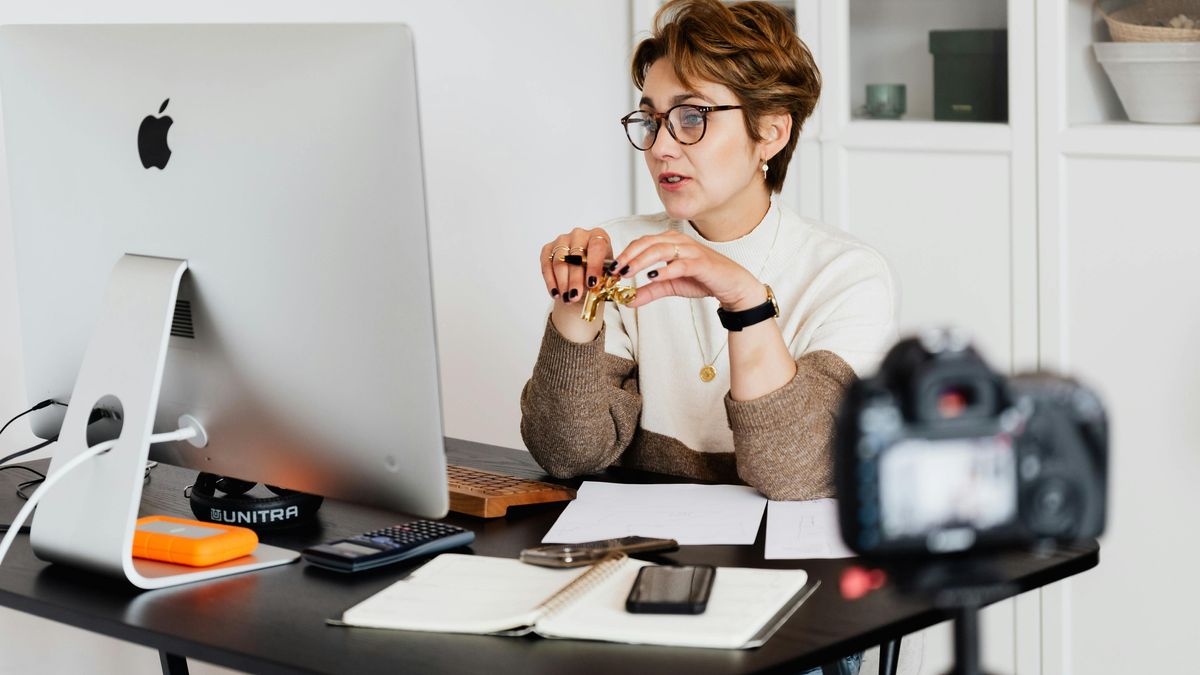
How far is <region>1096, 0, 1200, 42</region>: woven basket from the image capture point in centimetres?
241

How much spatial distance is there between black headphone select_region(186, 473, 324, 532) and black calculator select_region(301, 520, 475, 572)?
10 centimetres

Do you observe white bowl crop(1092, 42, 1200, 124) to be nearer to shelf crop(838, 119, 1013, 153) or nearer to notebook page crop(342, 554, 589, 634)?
shelf crop(838, 119, 1013, 153)

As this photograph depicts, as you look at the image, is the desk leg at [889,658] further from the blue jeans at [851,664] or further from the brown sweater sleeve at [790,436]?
the brown sweater sleeve at [790,436]

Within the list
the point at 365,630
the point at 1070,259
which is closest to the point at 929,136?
the point at 1070,259

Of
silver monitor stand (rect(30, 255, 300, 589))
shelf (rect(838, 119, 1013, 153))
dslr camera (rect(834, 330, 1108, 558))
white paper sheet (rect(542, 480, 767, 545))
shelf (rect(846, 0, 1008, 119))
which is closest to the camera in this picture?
dslr camera (rect(834, 330, 1108, 558))

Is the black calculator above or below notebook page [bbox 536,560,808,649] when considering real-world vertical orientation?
above

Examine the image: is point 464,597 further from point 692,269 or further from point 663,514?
point 692,269

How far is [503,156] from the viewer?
3.01 metres

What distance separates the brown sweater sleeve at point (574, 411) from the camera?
5.80 ft

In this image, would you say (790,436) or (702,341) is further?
(702,341)

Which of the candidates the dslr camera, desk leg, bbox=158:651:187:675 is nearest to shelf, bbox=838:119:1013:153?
desk leg, bbox=158:651:187:675

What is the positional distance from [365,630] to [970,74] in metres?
1.88

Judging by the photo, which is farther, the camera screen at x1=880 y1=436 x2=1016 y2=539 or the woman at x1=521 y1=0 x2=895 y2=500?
the woman at x1=521 y1=0 x2=895 y2=500

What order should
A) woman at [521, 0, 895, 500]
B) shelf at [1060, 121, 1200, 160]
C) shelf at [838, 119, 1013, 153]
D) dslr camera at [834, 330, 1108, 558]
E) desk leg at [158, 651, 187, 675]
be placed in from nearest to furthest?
dslr camera at [834, 330, 1108, 558] < woman at [521, 0, 895, 500] < desk leg at [158, 651, 187, 675] < shelf at [1060, 121, 1200, 160] < shelf at [838, 119, 1013, 153]
